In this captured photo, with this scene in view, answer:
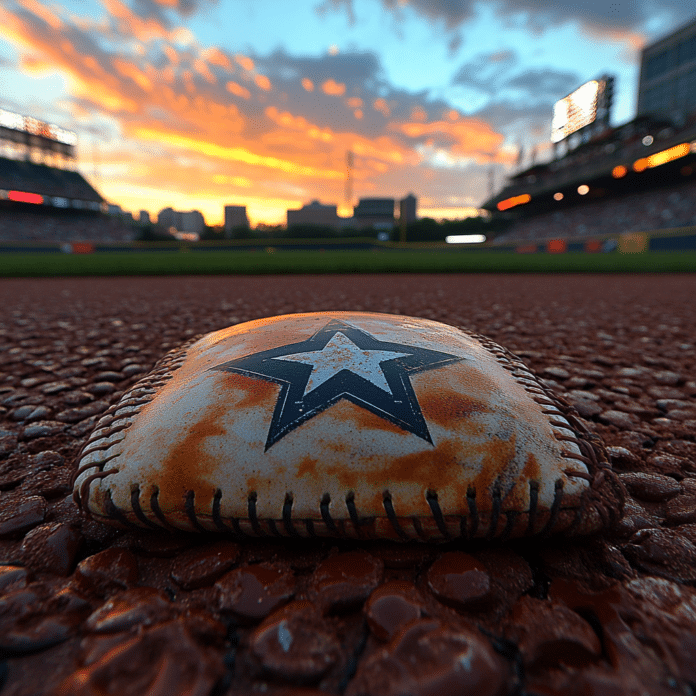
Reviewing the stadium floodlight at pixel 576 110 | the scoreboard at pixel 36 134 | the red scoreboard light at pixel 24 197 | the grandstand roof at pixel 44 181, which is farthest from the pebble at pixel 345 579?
the scoreboard at pixel 36 134

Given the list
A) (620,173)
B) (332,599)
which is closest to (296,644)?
(332,599)

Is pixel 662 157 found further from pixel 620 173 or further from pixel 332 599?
pixel 332 599

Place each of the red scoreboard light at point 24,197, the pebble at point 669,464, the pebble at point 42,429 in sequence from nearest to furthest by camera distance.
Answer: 1. the pebble at point 669,464
2. the pebble at point 42,429
3. the red scoreboard light at point 24,197

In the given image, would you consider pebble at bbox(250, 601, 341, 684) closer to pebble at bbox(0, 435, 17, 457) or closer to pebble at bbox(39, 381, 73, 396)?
pebble at bbox(0, 435, 17, 457)

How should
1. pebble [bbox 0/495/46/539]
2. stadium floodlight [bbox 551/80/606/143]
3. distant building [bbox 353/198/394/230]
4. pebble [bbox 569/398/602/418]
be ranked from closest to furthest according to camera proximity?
pebble [bbox 0/495/46/539] → pebble [bbox 569/398/602/418] → stadium floodlight [bbox 551/80/606/143] → distant building [bbox 353/198/394/230]

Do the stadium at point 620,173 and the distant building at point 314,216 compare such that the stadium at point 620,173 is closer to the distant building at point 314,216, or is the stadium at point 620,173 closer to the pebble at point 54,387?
the distant building at point 314,216

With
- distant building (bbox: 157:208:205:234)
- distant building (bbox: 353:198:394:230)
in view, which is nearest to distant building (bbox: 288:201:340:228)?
distant building (bbox: 353:198:394:230)
